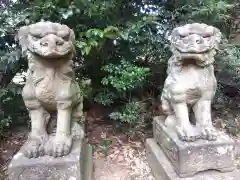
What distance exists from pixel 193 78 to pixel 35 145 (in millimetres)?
1225

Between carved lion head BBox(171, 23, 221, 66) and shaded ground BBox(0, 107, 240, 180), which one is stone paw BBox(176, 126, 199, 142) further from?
shaded ground BBox(0, 107, 240, 180)

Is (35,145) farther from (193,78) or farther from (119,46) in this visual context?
(119,46)

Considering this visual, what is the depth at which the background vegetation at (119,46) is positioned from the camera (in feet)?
9.32

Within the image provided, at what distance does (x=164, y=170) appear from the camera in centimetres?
221

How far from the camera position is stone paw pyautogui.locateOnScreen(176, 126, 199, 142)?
2.05 m

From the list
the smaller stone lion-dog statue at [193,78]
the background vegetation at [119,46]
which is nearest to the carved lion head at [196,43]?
the smaller stone lion-dog statue at [193,78]

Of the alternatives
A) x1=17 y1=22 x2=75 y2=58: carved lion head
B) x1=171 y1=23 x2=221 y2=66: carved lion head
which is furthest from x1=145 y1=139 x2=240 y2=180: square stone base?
x1=17 y1=22 x2=75 y2=58: carved lion head

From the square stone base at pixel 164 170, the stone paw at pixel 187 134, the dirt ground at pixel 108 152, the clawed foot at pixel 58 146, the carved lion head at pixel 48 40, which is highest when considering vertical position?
the carved lion head at pixel 48 40

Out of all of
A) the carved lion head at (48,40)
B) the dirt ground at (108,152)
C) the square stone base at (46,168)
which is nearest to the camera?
the carved lion head at (48,40)

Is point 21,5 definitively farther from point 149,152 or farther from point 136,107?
point 149,152

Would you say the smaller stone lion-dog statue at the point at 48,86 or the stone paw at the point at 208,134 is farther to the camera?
the stone paw at the point at 208,134

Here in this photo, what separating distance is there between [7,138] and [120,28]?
1.71 metres

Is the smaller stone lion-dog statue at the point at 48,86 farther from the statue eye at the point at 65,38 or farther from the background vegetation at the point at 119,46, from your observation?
the background vegetation at the point at 119,46

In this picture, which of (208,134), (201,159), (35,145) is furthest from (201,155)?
(35,145)
